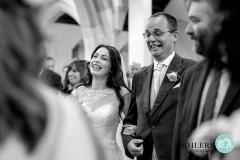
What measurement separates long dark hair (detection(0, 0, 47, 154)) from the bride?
8.81 ft

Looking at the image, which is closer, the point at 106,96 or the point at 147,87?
the point at 147,87

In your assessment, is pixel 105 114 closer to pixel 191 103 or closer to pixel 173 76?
pixel 173 76

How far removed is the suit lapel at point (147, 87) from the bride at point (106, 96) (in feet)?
2.68

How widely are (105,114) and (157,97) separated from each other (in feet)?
3.59

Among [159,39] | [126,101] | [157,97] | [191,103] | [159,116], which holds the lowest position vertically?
[126,101]

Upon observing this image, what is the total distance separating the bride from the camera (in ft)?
10.9

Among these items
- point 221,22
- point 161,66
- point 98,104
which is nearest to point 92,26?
point 98,104

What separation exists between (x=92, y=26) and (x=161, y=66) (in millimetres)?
7942

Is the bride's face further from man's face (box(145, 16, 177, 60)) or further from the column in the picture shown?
the column

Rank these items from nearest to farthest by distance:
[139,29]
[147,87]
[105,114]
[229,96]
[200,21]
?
[229,96]
[200,21]
[147,87]
[105,114]
[139,29]

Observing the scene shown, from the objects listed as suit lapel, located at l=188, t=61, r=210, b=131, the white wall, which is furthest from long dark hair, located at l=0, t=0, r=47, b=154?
the white wall

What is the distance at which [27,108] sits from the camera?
1.95ft

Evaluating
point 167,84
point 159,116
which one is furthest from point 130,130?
point 167,84

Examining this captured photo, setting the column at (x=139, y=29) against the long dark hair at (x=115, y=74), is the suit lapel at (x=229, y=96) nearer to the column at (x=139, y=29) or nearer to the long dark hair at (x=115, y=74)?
the long dark hair at (x=115, y=74)
